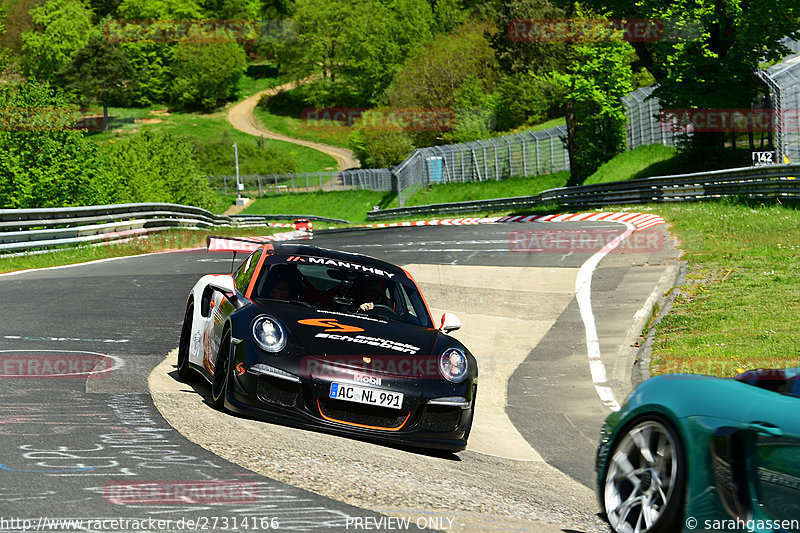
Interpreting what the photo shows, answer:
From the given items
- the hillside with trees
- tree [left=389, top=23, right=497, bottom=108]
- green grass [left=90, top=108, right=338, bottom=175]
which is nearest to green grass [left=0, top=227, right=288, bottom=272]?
the hillside with trees

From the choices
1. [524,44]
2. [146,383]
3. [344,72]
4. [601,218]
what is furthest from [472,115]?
[146,383]

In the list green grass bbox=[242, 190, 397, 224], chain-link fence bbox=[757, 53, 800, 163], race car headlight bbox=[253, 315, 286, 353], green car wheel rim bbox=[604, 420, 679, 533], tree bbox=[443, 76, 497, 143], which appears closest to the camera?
green car wheel rim bbox=[604, 420, 679, 533]

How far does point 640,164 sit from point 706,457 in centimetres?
4234

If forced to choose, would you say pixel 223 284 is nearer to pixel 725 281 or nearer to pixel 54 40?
pixel 725 281

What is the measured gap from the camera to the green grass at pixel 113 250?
68.0 ft

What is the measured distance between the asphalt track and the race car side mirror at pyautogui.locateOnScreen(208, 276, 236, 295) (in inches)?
41.3

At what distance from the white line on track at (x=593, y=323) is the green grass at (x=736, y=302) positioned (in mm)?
→ 658

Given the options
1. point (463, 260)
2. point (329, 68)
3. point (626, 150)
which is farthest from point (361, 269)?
point (329, 68)

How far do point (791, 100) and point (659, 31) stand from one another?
5.37 meters

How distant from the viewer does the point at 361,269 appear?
877cm

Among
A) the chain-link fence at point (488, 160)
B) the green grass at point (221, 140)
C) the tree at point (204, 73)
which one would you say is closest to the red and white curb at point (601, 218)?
the chain-link fence at point (488, 160)

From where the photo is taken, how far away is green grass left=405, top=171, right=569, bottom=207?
5509 centimetres

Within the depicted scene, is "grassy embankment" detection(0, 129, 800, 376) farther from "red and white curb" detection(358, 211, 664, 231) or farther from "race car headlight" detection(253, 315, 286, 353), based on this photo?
"race car headlight" detection(253, 315, 286, 353)

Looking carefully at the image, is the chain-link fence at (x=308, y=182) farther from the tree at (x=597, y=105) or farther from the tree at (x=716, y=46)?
the tree at (x=716, y=46)
